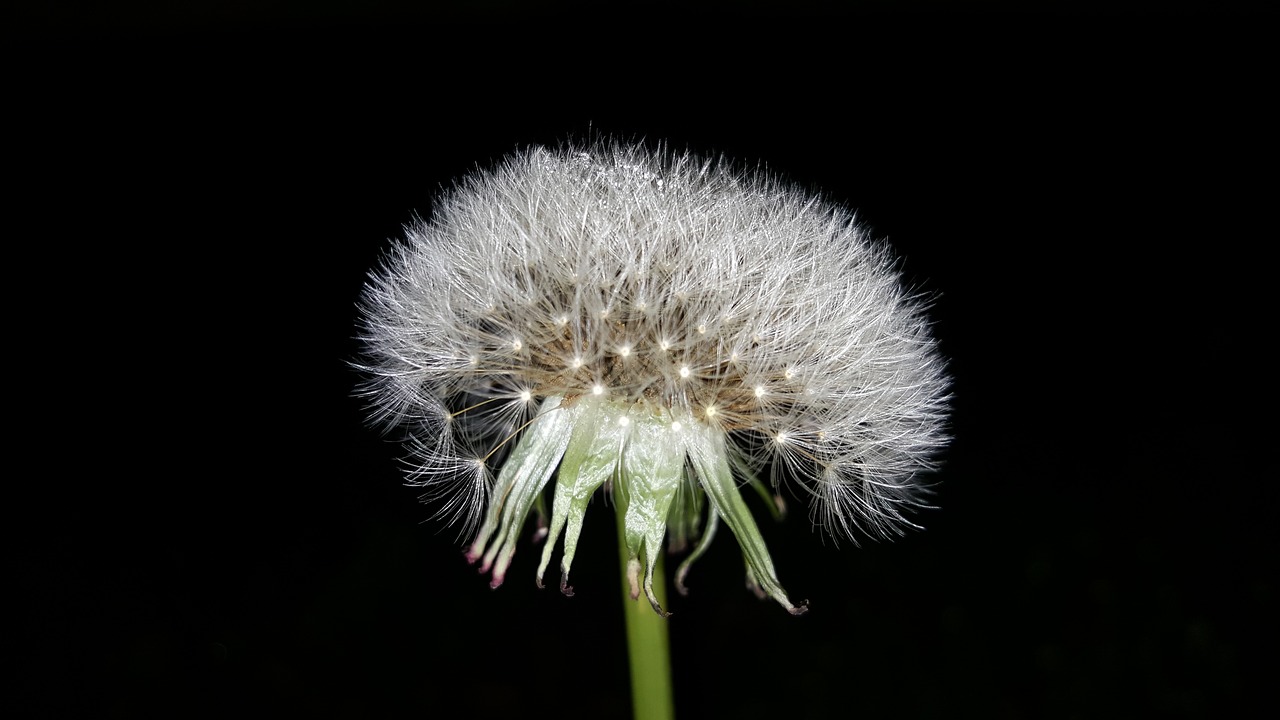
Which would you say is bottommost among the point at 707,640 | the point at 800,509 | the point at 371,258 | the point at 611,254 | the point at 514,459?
the point at 514,459

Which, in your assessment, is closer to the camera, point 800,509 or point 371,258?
point 800,509

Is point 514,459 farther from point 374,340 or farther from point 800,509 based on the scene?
point 800,509

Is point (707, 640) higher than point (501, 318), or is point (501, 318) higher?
point (707, 640)

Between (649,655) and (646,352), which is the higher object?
(646,352)

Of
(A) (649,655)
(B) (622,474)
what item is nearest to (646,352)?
(B) (622,474)

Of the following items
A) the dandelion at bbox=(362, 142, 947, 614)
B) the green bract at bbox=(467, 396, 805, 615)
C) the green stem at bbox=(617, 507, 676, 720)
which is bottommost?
the green stem at bbox=(617, 507, 676, 720)

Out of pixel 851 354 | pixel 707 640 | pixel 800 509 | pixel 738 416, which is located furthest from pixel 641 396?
pixel 707 640

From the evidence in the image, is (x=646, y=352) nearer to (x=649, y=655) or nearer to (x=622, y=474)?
(x=622, y=474)

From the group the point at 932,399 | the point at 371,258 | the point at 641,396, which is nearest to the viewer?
the point at 641,396
